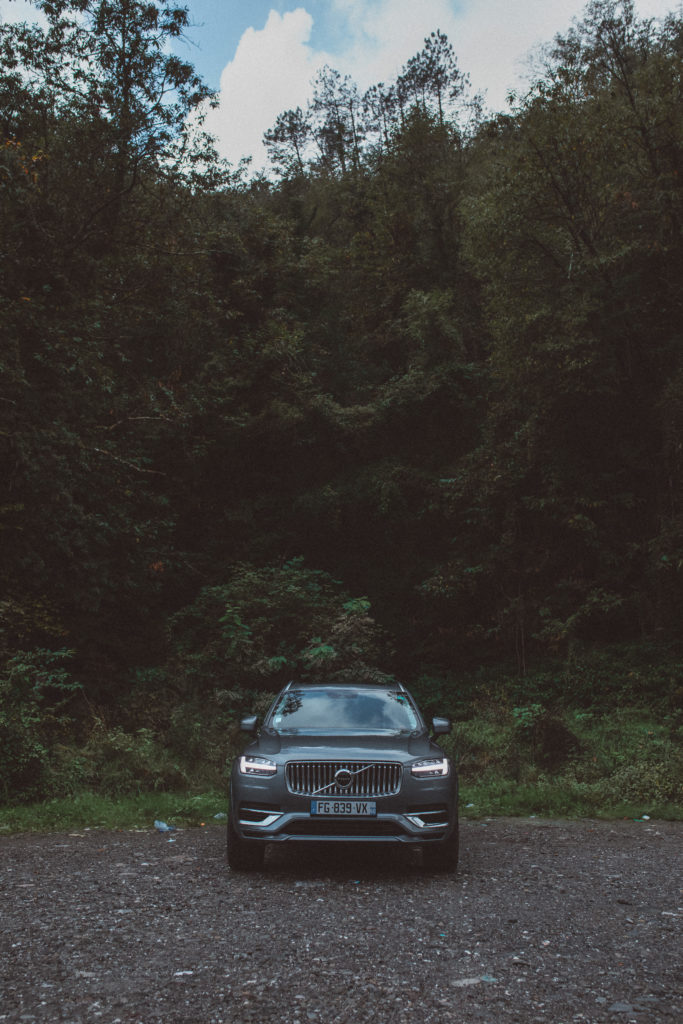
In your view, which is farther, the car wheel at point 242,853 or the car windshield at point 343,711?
the car windshield at point 343,711

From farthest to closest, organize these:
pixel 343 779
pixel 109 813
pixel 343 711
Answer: pixel 109 813 < pixel 343 711 < pixel 343 779

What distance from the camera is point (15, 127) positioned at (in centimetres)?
1722

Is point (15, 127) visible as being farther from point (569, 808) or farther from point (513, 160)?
point (569, 808)

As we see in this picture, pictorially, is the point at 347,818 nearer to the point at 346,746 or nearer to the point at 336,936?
the point at 346,746

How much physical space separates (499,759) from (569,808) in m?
2.70

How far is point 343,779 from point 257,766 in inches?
29.4

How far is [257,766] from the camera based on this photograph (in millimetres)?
7074

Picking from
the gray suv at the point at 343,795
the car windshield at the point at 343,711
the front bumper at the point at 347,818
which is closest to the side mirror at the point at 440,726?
the car windshield at the point at 343,711

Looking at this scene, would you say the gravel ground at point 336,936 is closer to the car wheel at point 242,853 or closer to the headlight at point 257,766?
the car wheel at point 242,853

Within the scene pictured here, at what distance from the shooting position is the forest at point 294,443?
16594 mm

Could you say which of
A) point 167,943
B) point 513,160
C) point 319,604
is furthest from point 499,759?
point 513,160

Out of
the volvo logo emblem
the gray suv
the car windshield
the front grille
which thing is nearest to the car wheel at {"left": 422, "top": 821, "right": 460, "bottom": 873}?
the gray suv

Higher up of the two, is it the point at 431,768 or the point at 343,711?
the point at 343,711

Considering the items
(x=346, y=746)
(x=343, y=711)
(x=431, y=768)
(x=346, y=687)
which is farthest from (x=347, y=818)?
(x=346, y=687)
